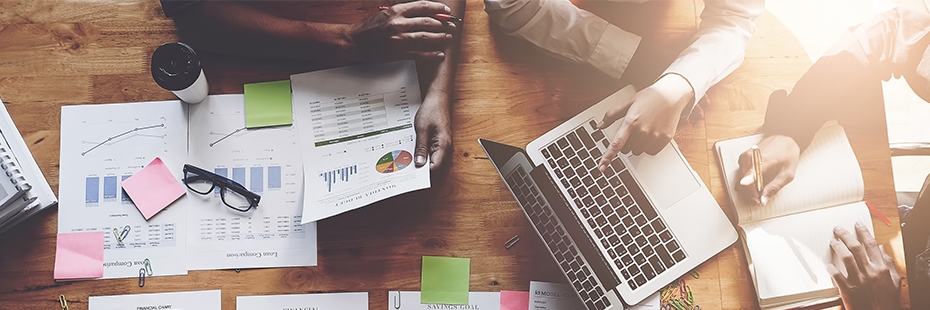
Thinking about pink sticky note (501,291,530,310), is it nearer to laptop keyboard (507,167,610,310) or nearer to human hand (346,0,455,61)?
laptop keyboard (507,167,610,310)

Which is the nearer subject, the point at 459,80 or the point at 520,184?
the point at 520,184

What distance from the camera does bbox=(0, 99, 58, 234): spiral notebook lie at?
1158mm

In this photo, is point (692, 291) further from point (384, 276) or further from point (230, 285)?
point (230, 285)

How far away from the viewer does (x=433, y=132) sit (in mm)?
1198

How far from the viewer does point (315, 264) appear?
1198 mm

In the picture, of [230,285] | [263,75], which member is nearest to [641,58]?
[263,75]

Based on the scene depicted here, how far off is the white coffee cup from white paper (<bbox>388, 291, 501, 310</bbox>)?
1.86 feet

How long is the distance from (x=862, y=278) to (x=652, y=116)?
1.70ft

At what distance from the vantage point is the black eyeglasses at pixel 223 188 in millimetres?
1196

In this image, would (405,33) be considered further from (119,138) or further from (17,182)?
(17,182)

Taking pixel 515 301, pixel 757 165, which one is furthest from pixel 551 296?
pixel 757 165

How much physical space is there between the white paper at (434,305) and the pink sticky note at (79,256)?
0.59 metres

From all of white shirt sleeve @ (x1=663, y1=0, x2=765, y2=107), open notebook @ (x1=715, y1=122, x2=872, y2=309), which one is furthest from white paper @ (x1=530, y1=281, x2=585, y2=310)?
white shirt sleeve @ (x1=663, y1=0, x2=765, y2=107)

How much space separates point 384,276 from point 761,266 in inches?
29.1
